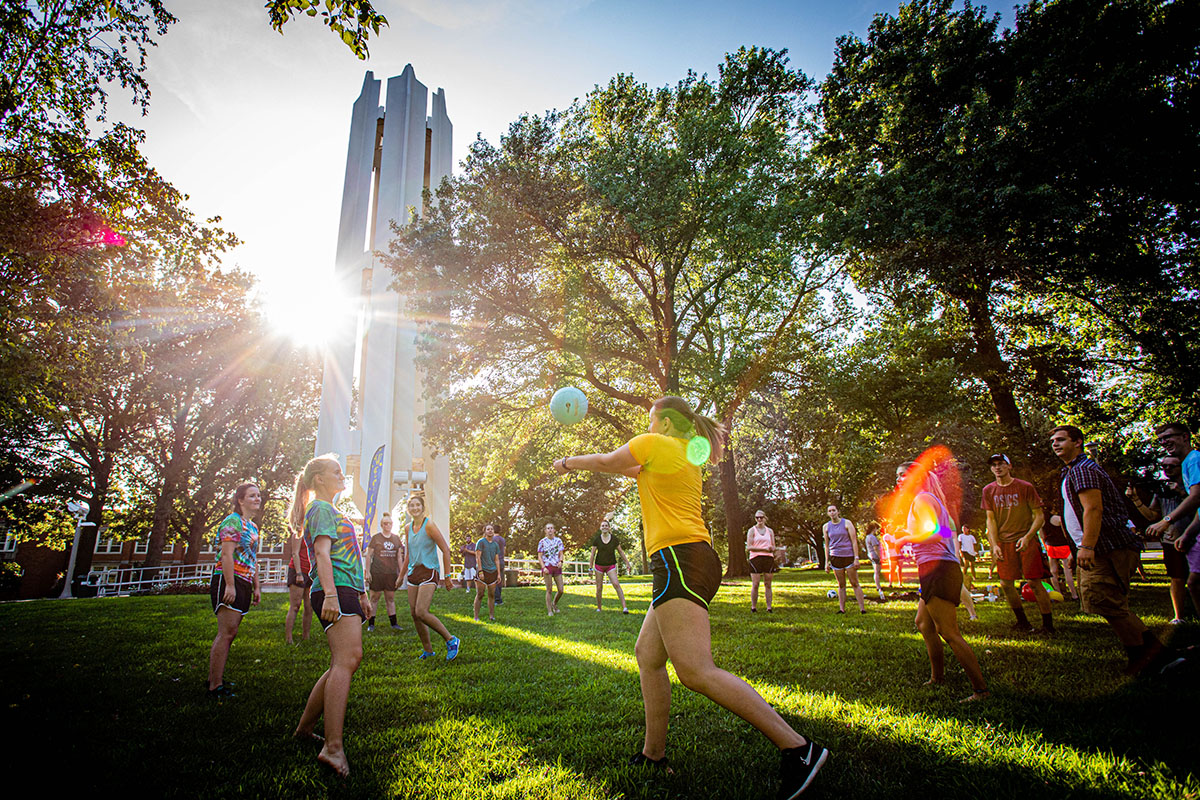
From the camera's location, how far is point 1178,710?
13.1 feet

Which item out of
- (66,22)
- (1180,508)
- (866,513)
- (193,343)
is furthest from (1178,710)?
(193,343)

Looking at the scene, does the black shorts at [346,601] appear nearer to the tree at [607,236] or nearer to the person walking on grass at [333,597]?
the person walking on grass at [333,597]

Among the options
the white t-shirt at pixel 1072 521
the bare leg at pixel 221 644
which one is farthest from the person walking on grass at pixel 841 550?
the bare leg at pixel 221 644

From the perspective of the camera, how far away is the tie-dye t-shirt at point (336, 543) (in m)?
3.97

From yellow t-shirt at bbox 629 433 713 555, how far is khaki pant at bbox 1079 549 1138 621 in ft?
13.5

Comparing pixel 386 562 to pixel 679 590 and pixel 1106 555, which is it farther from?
pixel 1106 555

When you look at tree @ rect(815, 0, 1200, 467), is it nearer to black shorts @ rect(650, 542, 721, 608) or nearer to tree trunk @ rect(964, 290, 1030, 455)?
tree trunk @ rect(964, 290, 1030, 455)

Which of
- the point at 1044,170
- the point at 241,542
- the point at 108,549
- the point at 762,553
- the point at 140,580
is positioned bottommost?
the point at 140,580

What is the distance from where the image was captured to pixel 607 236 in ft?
58.7

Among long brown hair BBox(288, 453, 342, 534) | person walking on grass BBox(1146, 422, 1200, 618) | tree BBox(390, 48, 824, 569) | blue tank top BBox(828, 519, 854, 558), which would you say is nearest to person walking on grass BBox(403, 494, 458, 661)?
long brown hair BBox(288, 453, 342, 534)

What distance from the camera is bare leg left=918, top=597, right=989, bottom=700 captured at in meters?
Result: 4.58

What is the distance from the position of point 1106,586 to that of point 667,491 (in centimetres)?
453

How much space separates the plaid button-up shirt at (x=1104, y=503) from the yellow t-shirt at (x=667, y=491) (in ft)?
13.9

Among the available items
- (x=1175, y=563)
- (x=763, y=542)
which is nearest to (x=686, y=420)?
(x=1175, y=563)
